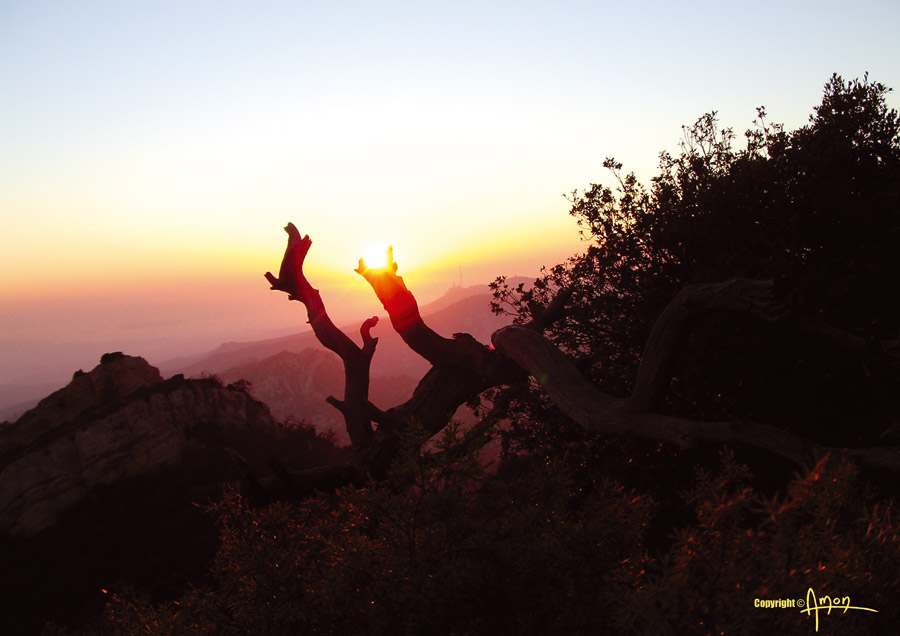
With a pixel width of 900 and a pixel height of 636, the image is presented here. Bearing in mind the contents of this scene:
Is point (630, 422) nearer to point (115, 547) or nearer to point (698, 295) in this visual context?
point (698, 295)

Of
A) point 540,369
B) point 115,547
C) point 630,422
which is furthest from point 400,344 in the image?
point 630,422

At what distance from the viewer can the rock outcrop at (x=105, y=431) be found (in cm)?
1795

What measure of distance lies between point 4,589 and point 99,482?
15.4ft

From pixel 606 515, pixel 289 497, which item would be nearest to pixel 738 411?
pixel 606 515

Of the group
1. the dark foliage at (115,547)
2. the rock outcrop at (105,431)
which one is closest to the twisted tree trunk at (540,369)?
the dark foliage at (115,547)

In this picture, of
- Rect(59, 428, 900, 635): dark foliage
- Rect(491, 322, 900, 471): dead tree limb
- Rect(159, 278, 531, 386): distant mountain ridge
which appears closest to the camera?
Rect(59, 428, 900, 635): dark foliage

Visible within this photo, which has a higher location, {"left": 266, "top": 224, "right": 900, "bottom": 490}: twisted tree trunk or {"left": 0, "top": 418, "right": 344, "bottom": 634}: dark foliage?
{"left": 266, "top": 224, "right": 900, "bottom": 490}: twisted tree trunk

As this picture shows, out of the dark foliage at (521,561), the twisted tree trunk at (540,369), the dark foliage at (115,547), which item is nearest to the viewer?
the dark foliage at (521,561)

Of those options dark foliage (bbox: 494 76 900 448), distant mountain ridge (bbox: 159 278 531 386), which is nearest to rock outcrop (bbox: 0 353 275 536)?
dark foliage (bbox: 494 76 900 448)

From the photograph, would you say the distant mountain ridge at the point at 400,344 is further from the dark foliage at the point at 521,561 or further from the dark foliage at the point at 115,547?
the dark foliage at the point at 521,561

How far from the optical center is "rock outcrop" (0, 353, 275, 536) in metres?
18.0
